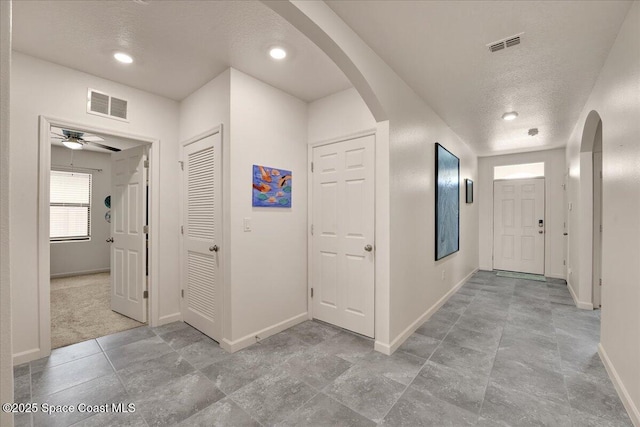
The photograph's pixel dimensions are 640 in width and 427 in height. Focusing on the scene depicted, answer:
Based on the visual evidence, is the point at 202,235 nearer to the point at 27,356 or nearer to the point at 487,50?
the point at 27,356

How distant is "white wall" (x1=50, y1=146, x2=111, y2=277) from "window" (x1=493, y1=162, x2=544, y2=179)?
27.8 feet

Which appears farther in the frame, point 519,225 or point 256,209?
point 519,225

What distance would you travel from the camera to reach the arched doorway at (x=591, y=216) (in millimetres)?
3527

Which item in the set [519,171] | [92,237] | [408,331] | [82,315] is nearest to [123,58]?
[82,315]

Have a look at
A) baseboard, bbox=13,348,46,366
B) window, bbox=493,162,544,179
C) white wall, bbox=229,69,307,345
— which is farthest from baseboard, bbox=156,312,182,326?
window, bbox=493,162,544,179

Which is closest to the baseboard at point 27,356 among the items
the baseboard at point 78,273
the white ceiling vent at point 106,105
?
the white ceiling vent at point 106,105

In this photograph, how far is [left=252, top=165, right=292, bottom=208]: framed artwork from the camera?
8.98ft

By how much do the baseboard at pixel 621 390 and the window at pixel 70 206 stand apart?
807 centimetres

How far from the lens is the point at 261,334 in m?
2.74

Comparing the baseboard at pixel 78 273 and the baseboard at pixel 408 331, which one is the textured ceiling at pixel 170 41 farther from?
the baseboard at pixel 78 273

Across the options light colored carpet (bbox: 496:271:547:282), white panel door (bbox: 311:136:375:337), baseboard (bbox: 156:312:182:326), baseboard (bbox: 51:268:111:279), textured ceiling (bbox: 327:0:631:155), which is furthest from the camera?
baseboard (bbox: 51:268:111:279)

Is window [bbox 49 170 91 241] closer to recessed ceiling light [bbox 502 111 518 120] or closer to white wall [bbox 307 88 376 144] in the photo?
white wall [bbox 307 88 376 144]

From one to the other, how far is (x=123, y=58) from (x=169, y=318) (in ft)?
8.74

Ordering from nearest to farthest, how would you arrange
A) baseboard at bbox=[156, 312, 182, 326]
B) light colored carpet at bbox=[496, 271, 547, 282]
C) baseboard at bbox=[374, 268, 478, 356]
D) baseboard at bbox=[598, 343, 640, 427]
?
1. baseboard at bbox=[598, 343, 640, 427]
2. baseboard at bbox=[374, 268, 478, 356]
3. baseboard at bbox=[156, 312, 182, 326]
4. light colored carpet at bbox=[496, 271, 547, 282]
